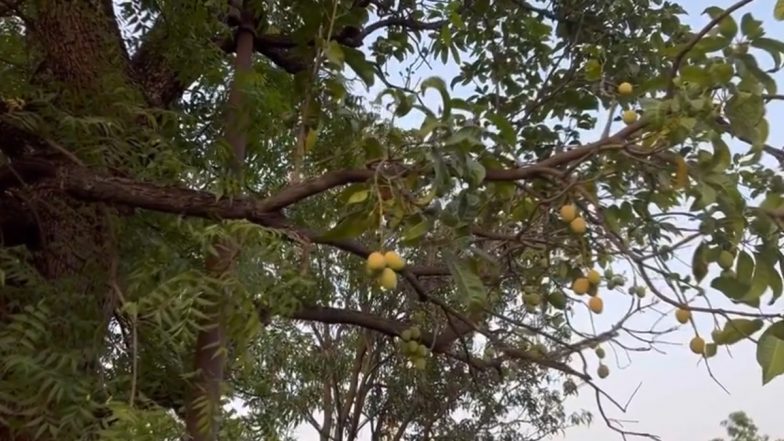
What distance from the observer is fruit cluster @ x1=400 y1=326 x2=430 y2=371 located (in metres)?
2.17

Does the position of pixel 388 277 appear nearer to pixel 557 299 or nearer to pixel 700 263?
pixel 700 263

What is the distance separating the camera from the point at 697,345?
52.4 inches

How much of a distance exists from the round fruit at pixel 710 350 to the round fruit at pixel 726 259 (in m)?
0.11

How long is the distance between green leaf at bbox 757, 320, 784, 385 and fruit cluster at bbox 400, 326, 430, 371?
42.6 inches

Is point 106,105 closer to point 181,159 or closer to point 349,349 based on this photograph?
point 181,159

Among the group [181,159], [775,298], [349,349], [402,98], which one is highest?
[349,349]

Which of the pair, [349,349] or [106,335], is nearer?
[106,335]

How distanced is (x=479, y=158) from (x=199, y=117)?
49.8 inches

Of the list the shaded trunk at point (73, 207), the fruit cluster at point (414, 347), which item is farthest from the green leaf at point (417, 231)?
the fruit cluster at point (414, 347)

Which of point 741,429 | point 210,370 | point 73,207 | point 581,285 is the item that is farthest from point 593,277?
point 741,429

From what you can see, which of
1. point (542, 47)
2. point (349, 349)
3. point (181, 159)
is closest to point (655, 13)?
point (542, 47)

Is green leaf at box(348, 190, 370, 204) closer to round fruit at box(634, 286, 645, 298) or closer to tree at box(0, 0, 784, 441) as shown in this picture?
tree at box(0, 0, 784, 441)

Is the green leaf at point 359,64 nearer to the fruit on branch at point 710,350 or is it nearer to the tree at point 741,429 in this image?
the fruit on branch at point 710,350

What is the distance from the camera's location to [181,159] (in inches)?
80.4
